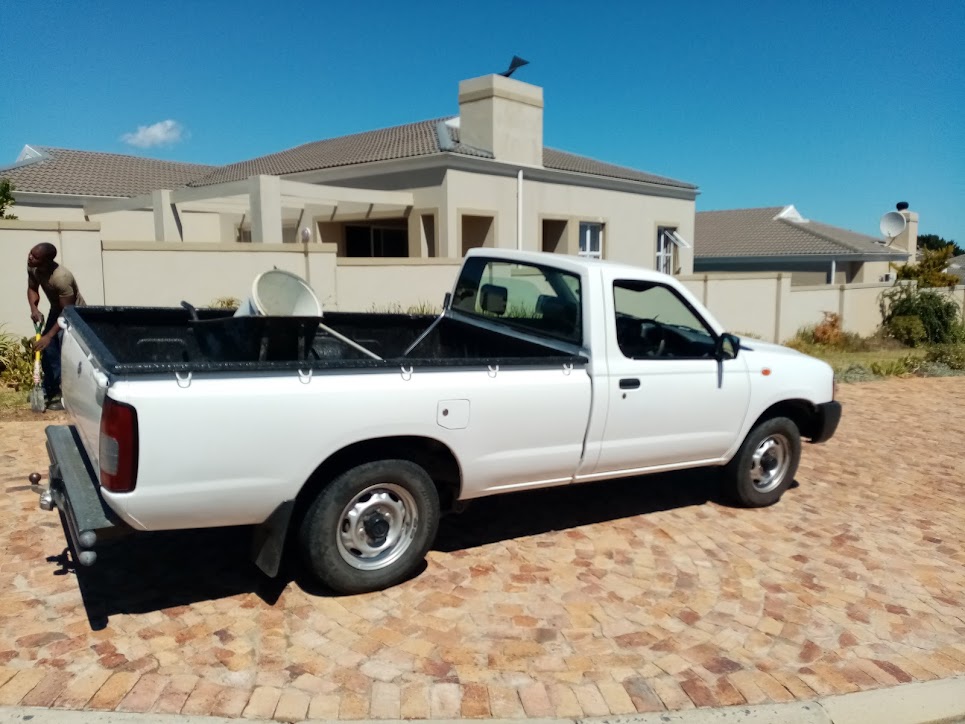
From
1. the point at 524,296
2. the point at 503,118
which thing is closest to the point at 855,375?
the point at 524,296

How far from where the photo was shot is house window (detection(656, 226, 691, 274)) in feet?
87.5

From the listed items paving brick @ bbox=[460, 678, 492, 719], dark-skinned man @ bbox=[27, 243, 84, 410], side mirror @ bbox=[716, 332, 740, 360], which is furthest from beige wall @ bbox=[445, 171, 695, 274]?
paving brick @ bbox=[460, 678, 492, 719]

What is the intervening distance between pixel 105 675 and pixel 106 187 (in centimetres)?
2647

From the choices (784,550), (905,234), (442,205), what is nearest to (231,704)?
(784,550)

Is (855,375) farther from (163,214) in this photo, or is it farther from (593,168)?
(163,214)

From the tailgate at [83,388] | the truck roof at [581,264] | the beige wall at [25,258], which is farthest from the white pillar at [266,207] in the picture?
the tailgate at [83,388]

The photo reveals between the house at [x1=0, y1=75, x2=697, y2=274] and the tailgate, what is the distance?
11708mm

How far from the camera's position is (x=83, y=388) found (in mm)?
4012

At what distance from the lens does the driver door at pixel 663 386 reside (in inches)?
196

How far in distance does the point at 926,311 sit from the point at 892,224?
1085 centimetres

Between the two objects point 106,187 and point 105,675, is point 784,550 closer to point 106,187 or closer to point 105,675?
point 105,675

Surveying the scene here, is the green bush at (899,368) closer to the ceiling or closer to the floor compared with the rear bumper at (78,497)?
closer to the floor

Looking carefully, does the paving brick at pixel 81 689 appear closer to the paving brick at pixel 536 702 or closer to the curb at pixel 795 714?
the curb at pixel 795 714

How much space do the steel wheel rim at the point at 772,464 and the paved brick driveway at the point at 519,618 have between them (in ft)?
0.73
